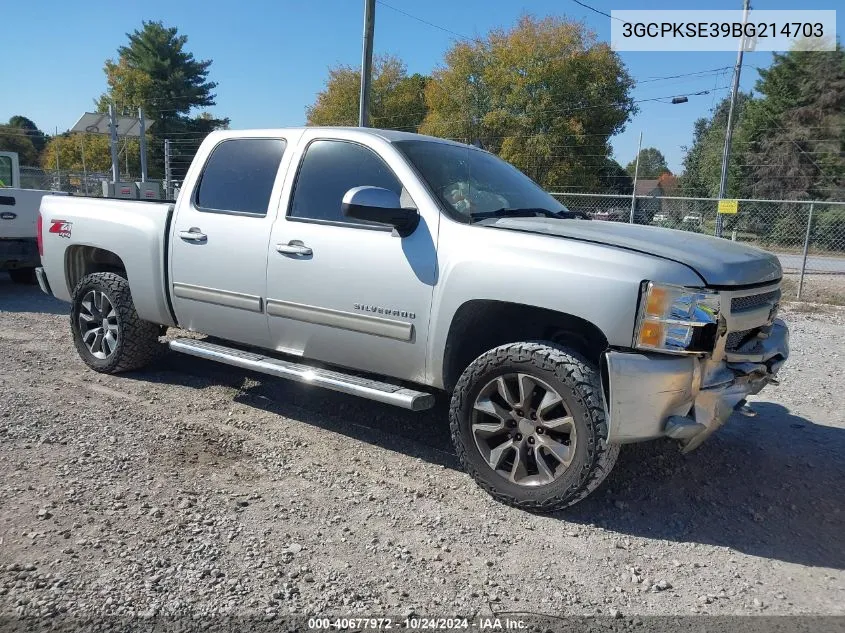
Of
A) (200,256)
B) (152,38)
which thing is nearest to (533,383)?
(200,256)

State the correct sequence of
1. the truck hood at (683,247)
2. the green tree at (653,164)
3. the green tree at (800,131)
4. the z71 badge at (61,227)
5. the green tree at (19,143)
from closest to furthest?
the truck hood at (683,247) → the z71 badge at (61,227) → the green tree at (800,131) → the green tree at (19,143) → the green tree at (653,164)

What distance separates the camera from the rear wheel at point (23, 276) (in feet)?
33.1

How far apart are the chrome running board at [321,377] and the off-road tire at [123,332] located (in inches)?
25.3

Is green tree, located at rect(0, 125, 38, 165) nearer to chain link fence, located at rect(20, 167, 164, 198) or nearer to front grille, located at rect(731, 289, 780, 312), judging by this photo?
chain link fence, located at rect(20, 167, 164, 198)

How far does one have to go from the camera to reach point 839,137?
33.1 metres

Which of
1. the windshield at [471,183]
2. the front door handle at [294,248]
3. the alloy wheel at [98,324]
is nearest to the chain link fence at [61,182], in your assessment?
the alloy wheel at [98,324]

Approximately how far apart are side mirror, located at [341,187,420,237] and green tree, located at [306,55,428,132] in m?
45.9

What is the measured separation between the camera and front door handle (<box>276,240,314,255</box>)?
4078 mm

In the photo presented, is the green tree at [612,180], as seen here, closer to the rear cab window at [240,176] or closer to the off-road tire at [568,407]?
the rear cab window at [240,176]

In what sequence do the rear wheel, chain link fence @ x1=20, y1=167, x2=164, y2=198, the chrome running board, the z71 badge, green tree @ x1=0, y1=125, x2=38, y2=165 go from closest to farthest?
the chrome running board < the z71 badge < the rear wheel < chain link fence @ x1=20, y1=167, x2=164, y2=198 < green tree @ x1=0, y1=125, x2=38, y2=165

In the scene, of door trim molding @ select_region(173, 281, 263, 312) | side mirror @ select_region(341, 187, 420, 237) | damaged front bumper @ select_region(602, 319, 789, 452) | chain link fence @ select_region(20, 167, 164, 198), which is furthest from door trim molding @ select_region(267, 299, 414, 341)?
chain link fence @ select_region(20, 167, 164, 198)

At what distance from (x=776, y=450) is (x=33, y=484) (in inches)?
175

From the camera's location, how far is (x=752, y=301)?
343 centimetres

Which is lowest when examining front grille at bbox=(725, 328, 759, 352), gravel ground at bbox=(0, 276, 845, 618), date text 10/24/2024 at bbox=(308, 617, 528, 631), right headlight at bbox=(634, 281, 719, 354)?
date text 10/24/2024 at bbox=(308, 617, 528, 631)
